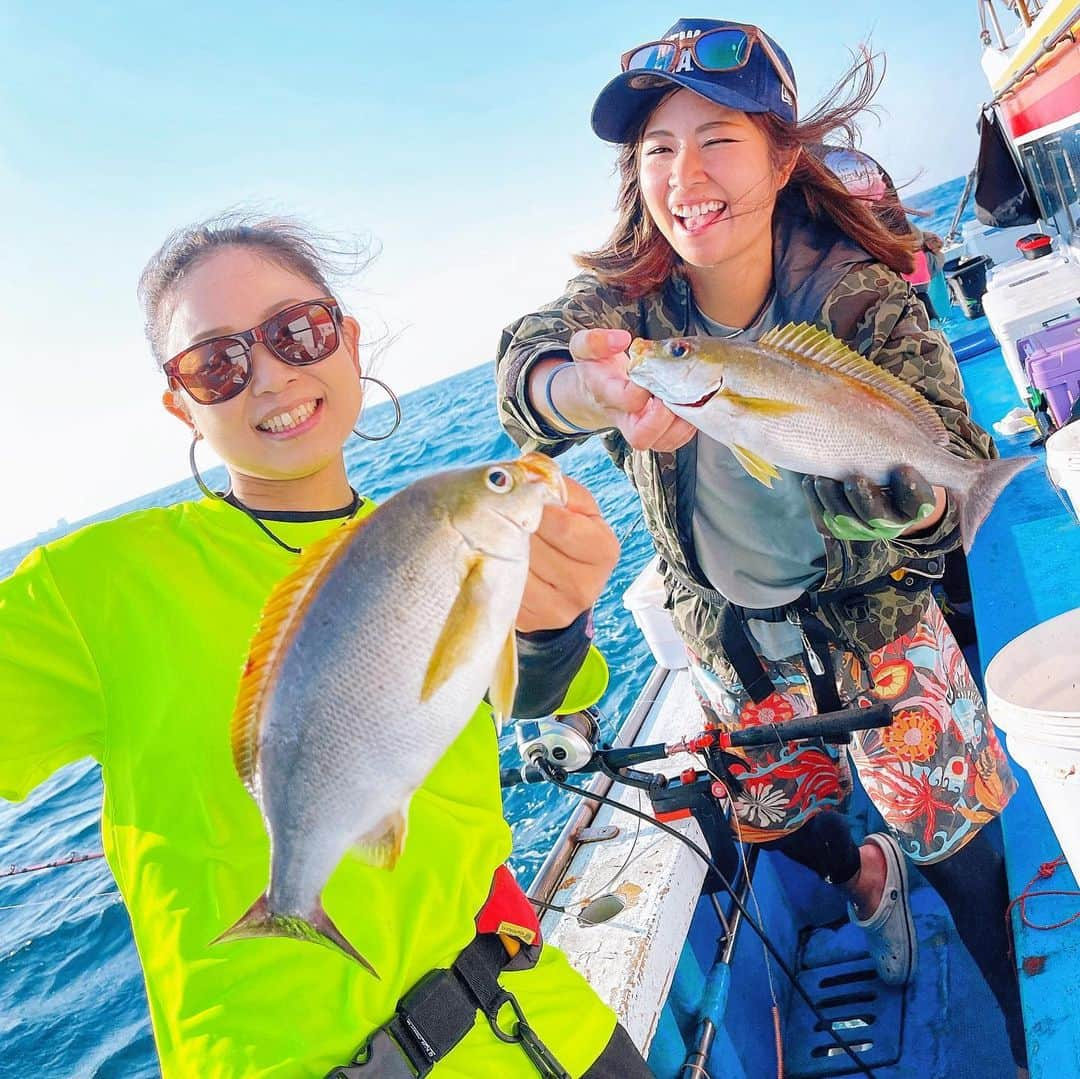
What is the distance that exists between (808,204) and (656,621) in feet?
8.84

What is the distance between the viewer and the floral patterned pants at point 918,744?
2.70 meters

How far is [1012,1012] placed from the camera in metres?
2.85

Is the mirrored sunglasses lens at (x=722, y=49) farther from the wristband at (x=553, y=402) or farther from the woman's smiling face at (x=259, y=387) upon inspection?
the woman's smiling face at (x=259, y=387)

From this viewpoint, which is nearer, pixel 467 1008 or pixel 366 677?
pixel 366 677

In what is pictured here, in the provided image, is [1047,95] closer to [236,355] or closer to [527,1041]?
[236,355]

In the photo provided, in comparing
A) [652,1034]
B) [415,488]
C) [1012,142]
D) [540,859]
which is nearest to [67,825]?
[540,859]

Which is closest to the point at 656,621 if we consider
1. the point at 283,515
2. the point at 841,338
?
the point at 841,338

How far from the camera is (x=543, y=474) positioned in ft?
4.36

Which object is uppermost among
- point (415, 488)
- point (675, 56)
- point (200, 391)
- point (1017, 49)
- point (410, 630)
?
point (1017, 49)

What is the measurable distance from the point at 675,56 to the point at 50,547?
218 centimetres

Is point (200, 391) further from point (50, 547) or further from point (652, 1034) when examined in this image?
point (652, 1034)

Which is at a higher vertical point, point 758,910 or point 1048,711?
point 1048,711

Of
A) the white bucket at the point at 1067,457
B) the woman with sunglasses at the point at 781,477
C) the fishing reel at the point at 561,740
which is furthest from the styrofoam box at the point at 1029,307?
the fishing reel at the point at 561,740

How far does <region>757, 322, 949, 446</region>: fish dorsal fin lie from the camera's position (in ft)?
7.79
